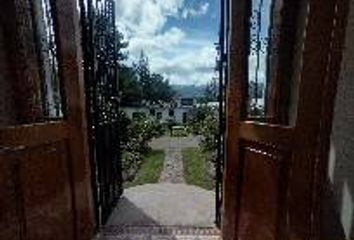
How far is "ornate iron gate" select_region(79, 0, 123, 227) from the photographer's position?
380 cm

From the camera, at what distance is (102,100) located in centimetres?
432

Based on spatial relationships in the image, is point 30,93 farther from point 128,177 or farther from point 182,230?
point 128,177

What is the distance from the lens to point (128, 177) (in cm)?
812

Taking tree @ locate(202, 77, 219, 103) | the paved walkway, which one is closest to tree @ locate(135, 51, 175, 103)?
tree @ locate(202, 77, 219, 103)

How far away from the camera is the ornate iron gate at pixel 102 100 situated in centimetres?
380

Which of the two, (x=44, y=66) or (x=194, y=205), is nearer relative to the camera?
(x=44, y=66)

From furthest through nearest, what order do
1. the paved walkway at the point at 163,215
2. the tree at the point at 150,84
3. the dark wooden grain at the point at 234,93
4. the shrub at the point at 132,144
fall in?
the tree at the point at 150,84 < the shrub at the point at 132,144 < the paved walkway at the point at 163,215 < the dark wooden grain at the point at 234,93

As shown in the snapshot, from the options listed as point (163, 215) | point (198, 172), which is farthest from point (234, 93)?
point (198, 172)

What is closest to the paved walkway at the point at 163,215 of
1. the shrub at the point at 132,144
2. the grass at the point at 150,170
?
the grass at the point at 150,170

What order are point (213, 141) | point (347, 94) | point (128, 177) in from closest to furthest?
point (347, 94) → point (128, 177) → point (213, 141)

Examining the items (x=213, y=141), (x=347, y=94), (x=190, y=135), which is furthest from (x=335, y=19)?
(x=190, y=135)

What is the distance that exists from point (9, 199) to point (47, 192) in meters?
0.39

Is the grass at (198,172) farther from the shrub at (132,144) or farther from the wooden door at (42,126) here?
the wooden door at (42,126)

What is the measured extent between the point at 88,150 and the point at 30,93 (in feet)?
2.32
